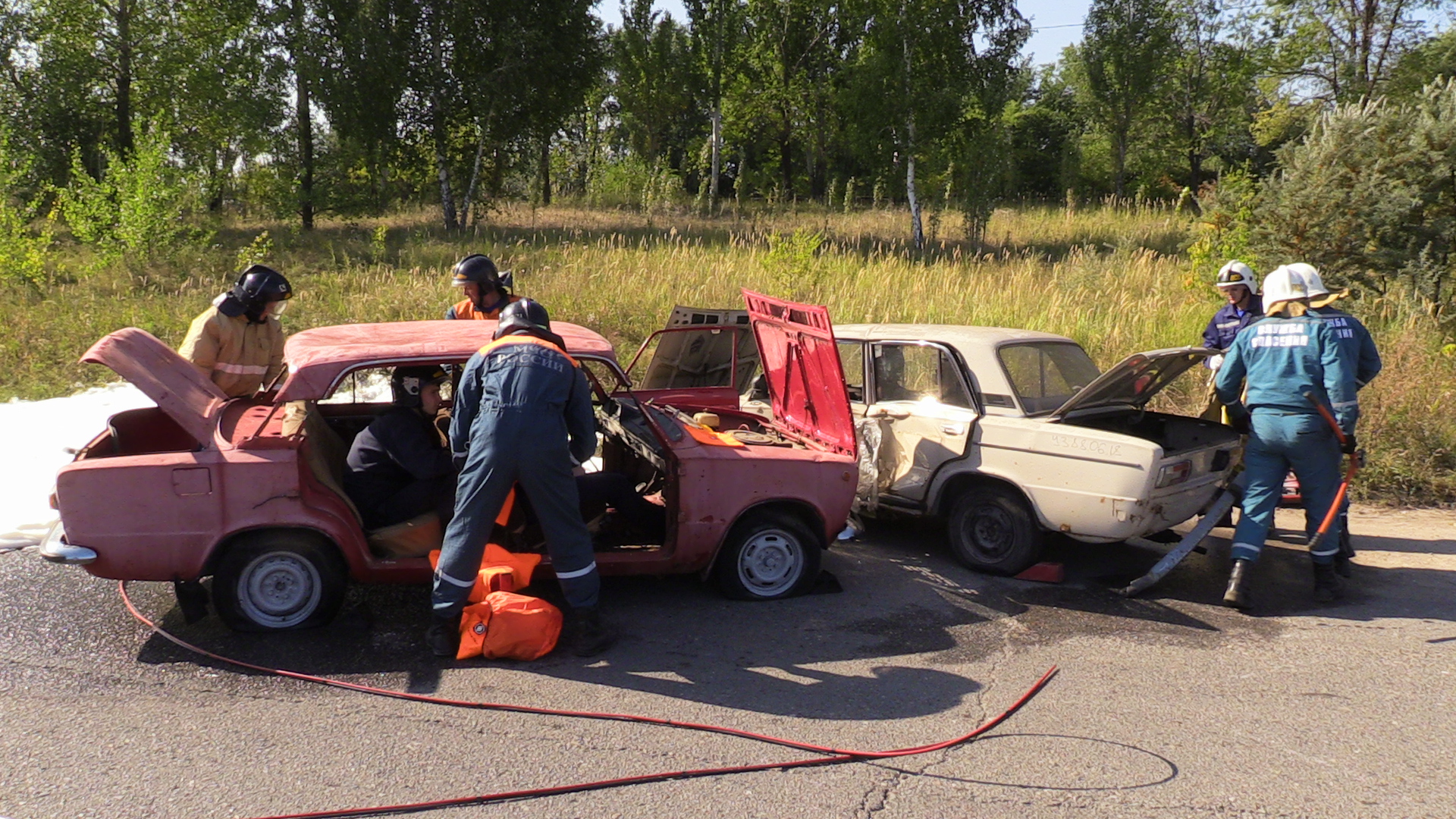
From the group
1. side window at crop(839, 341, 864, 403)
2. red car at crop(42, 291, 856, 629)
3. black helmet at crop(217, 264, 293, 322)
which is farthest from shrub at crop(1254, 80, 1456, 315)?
black helmet at crop(217, 264, 293, 322)

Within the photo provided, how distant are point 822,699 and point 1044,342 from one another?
135 inches

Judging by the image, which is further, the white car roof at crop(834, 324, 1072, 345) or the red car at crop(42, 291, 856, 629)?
the white car roof at crop(834, 324, 1072, 345)

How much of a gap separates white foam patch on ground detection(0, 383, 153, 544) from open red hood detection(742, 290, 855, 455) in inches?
154

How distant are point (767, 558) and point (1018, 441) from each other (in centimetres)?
169

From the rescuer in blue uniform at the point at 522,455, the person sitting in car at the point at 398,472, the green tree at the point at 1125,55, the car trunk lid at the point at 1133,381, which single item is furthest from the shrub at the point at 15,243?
the green tree at the point at 1125,55

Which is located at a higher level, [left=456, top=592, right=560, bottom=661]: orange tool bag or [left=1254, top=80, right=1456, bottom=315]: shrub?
[left=1254, top=80, right=1456, bottom=315]: shrub

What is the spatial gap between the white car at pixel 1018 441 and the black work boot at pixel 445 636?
2970 millimetres

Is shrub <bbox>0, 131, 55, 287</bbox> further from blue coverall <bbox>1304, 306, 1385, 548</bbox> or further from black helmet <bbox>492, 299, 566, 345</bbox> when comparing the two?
blue coverall <bbox>1304, 306, 1385, 548</bbox>

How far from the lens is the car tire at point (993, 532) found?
249 inches

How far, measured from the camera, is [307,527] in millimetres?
5000

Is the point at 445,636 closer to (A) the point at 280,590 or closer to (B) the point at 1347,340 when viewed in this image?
(A) the point at 280,590

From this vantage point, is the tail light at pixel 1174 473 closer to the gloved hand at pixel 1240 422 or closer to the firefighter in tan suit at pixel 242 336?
the gloved hand at pixel 1240 422

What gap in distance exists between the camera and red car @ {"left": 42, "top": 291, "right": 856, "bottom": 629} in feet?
15.6

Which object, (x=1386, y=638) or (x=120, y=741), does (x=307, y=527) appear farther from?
(x=1386, y=638)
